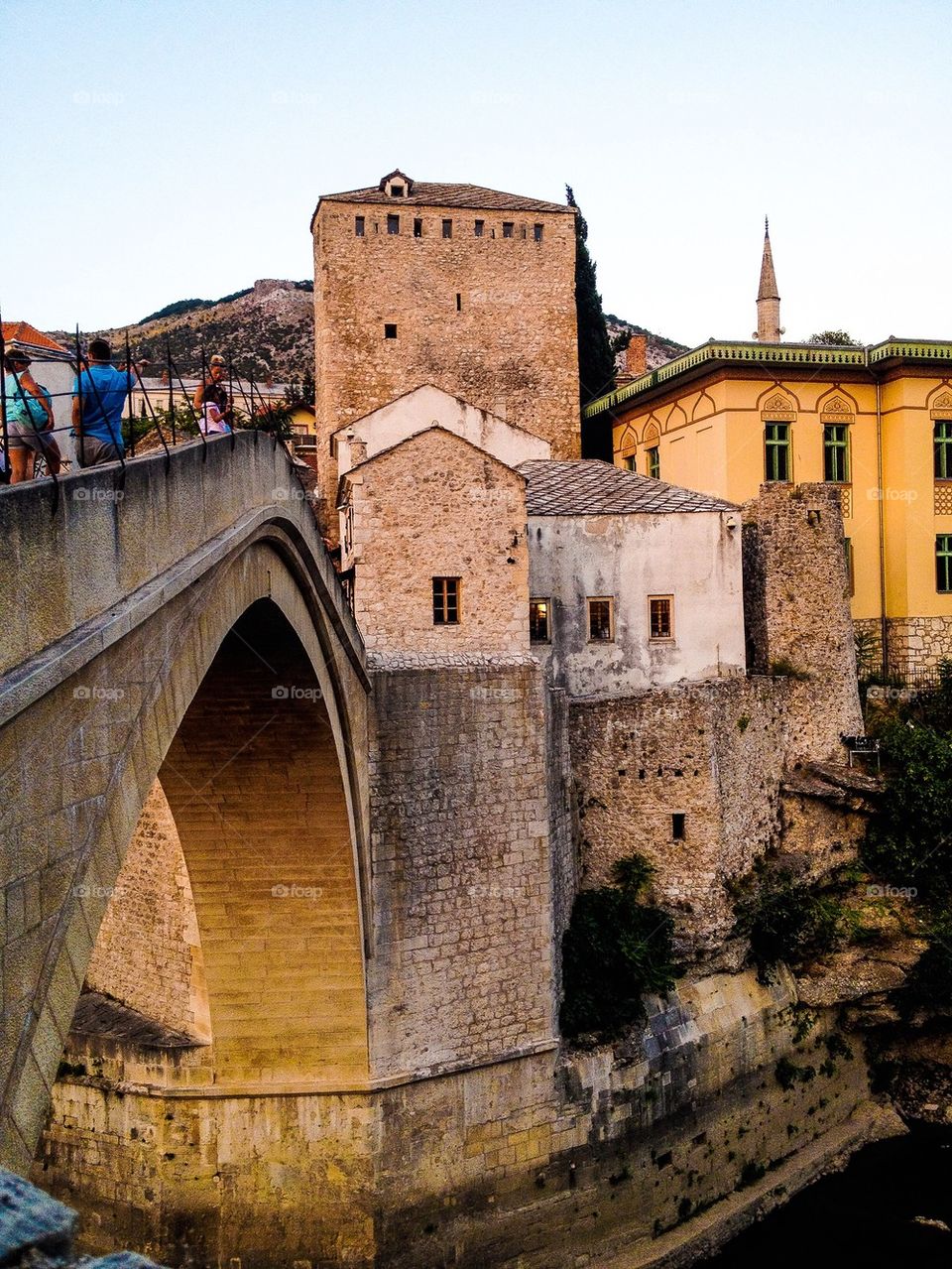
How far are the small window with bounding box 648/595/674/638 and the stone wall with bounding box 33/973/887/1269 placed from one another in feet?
22.4

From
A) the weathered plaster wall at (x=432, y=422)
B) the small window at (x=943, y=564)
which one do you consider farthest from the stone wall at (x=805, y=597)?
the weathered plaster wall at (x=432, y=422)

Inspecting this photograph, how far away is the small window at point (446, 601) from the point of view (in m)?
15.8

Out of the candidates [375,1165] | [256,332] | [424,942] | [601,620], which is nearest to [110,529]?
[424,942]

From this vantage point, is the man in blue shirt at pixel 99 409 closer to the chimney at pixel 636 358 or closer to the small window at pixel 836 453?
the small window at pixel 836 453

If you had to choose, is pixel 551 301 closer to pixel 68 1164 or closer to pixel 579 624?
pixel 579 624

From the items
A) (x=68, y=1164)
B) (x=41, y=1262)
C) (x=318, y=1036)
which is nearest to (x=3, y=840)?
(x=41, y=1262)

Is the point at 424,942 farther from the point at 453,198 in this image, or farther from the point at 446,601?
the point at 453,198

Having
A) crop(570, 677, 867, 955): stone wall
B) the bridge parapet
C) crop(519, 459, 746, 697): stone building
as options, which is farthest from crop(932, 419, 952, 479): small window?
the bridge parapet

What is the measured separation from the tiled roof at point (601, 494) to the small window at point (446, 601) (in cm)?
420

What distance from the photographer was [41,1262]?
207 centimetres

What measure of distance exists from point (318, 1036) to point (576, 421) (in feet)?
62.4

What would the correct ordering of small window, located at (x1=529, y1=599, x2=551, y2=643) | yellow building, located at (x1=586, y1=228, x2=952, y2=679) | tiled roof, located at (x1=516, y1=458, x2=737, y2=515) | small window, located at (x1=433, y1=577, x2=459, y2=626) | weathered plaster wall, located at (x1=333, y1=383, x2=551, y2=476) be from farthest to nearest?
weathered plaster wall, located at (x1=333, y1=383, x2=551, y2=476) < yellow building, located at (x1=586, y1=228, x2=952, y2=679) < tiled roof, located at (x1=516, y1=458, x2=737, y2=515) < small window, located at (x1=529, y1=599, x2=551, y2=643) < small window, located at (x1=433, y1=577, x2=459, y2=626)

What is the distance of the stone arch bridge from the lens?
181 inches

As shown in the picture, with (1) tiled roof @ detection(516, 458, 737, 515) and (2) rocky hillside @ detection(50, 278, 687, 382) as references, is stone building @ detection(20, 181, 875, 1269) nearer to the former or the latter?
(1) tiled roof @ detection(516, 458, 737, 515)
